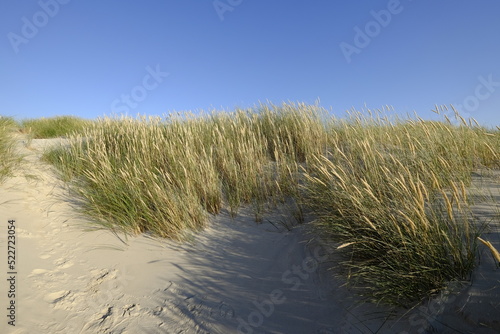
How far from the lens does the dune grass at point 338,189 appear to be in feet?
7.12

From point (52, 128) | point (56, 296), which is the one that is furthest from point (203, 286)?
point (52, 128)

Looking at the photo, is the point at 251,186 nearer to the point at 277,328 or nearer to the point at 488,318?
the point at 277,328

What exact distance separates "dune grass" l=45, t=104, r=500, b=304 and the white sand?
0.18 m

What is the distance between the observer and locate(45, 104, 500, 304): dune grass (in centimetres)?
217

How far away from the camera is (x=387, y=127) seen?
5301 mm

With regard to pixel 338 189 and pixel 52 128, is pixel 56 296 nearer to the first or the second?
pixel 338 189

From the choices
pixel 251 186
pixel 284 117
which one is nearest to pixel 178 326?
pixel 251 186

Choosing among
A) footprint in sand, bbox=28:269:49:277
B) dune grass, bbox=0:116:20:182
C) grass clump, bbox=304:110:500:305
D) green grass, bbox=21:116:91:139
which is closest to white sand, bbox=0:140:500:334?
footprint in sand, bbox=28:269:49:277

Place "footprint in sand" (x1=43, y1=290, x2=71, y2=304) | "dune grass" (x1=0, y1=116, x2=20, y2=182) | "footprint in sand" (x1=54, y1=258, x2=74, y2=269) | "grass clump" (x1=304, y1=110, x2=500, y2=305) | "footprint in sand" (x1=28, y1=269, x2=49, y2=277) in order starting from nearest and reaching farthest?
"grass clump" (x1=304, y1=110, x2=500, y2=305), "footprint in sand" (x1=43, y1=290, x2=71, y2=304), "footprint in sand" (x1=28, y1=269, x2=49, y2=277), "footprint in sand" (x1=54, y1=258, x2=74, y2=269), "dune grass" (x1=0, y1=116, x2=20, y2=182)

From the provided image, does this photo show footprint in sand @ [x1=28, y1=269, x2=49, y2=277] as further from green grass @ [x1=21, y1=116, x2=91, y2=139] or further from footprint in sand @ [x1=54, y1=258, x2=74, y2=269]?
green grass @ [x1=21, y1=116, x2=91, y2=139]

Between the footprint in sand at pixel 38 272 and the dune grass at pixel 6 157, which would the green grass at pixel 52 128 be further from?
the footprint in sand at pixel 38 272

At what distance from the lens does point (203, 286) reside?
9.25 feet

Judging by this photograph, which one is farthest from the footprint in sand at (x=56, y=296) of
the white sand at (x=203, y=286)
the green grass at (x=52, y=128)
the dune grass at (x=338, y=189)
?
the green grass at (x=52, y=128)

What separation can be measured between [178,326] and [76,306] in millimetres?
1086
